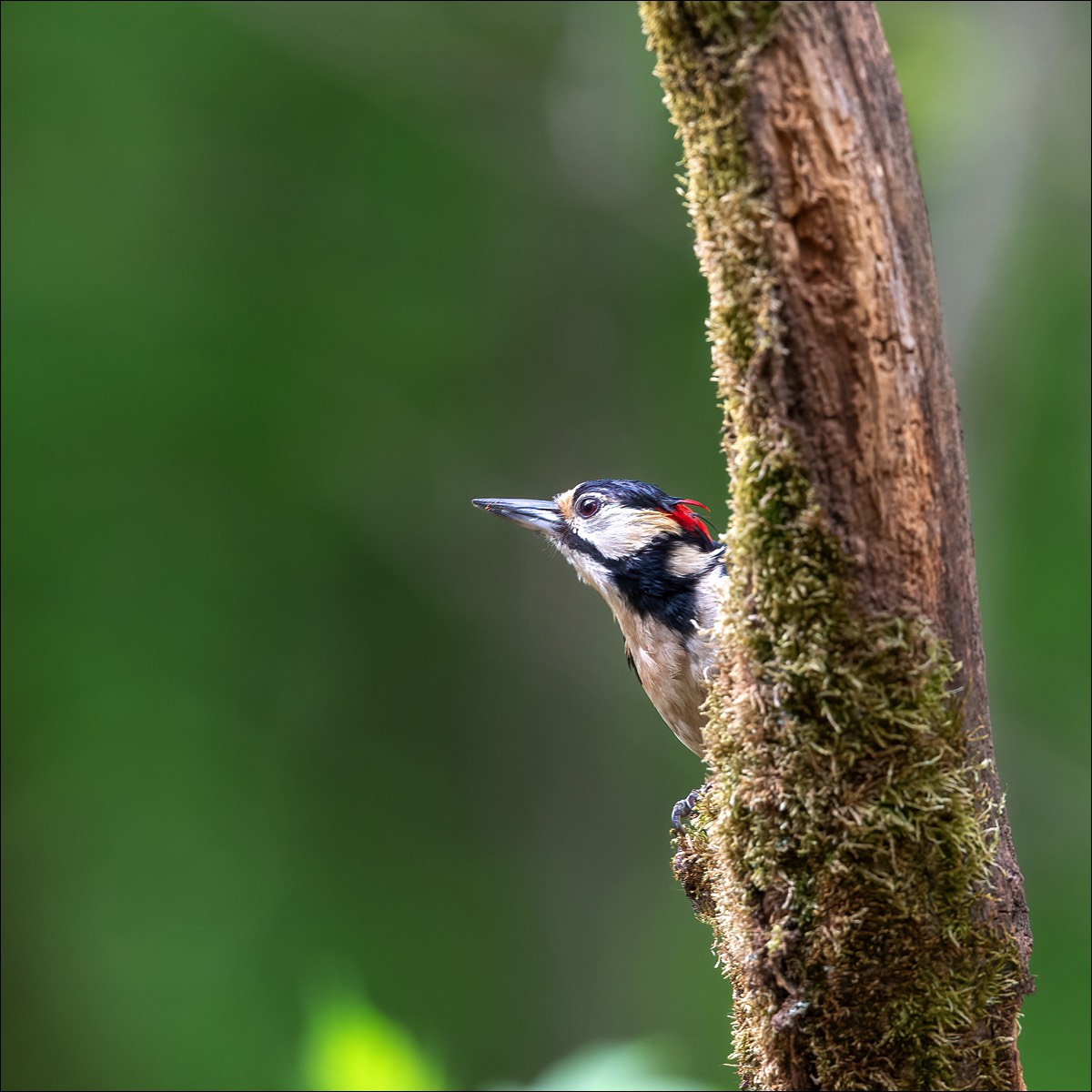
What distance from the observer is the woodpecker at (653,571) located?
3.22 metres

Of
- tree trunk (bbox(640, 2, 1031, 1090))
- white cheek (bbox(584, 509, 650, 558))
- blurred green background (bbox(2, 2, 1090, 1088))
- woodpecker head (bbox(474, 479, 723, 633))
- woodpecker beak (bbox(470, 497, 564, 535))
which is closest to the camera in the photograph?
tree trunk (bbox(640, 2, 1031, 1090))

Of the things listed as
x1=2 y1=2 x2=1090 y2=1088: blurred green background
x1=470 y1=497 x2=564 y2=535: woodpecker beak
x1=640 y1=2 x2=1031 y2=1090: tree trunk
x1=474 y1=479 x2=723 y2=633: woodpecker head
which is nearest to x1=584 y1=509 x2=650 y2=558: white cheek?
x1=474 y1=479 x2=723 y2=633: woodpecker head

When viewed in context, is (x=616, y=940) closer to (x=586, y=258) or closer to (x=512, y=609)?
(x=512, y=609)

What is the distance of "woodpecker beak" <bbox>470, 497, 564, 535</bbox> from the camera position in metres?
3.74

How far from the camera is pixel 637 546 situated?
137 inches

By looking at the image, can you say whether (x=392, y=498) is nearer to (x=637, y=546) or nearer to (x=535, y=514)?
(x=535, y=514)

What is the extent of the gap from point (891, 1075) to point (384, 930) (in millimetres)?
7067

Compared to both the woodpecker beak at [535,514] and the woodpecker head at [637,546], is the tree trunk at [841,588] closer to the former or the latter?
the woodpecker head at [637,546]

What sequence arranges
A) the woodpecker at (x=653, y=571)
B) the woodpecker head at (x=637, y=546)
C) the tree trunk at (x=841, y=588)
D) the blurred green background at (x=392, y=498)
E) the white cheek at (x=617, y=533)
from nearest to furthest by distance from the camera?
the tree trunk at (x=841, y=588) < the woodpecker at (x=653, y=571) < the woodpecker head at (x=637, y=546) < the white cheek at (x=617, y=533) < the blurred green background at (x=392, y=498)

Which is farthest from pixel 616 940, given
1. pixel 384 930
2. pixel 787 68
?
pixel 787 68

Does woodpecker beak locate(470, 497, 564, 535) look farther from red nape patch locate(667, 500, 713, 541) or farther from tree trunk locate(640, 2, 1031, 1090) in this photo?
tree trunk locate(640, 2, 1031, 1090)

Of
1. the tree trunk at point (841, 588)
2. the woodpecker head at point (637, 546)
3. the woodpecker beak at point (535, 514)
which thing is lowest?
the tree trunk at point (841, 588)

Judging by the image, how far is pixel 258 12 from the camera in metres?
7.20

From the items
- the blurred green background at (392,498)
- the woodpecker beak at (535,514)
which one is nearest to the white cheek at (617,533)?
the woodpecker beak at (535,514)
